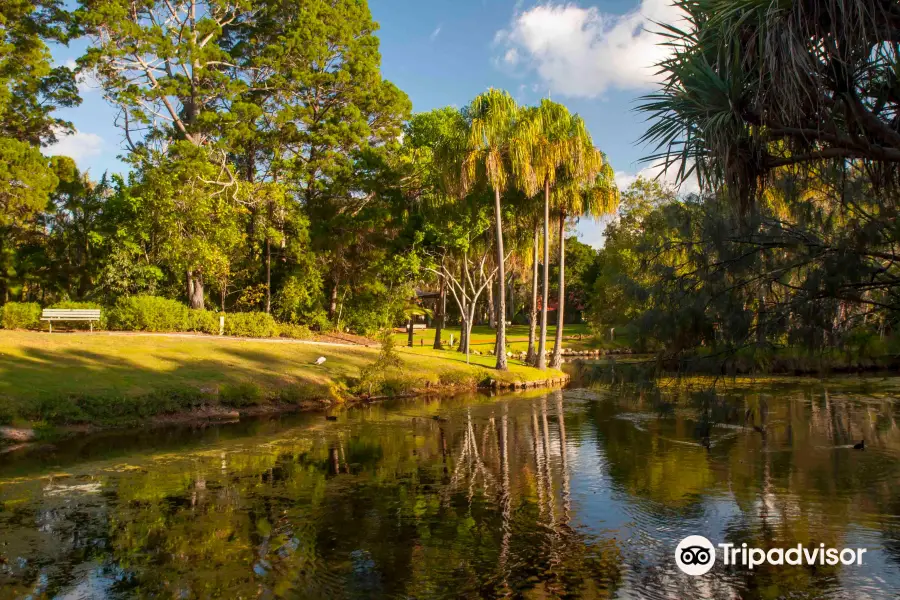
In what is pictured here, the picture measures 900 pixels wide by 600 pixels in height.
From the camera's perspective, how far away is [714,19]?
7.75m

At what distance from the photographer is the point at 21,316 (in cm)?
3108

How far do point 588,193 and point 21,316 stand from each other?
2756cm

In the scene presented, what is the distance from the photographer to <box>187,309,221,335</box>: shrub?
3422 centimetres

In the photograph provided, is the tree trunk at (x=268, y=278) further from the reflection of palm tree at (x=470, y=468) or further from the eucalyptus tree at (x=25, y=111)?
the reflection of palm tree at (x=470, y=468)

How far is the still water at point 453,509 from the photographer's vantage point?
8680 mm

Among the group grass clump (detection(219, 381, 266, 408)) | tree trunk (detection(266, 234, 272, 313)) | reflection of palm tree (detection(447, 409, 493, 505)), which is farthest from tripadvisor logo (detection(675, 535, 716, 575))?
tree trunk (detection(266, 234, 272, 313))

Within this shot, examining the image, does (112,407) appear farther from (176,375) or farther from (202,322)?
(202,322)

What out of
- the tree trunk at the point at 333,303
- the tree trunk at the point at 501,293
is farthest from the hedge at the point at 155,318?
the tree trunk at the point at 501,293

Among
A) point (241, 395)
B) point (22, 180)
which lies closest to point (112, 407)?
point (241, 395)

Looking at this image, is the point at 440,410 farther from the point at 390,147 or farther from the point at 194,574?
the point at 390,147

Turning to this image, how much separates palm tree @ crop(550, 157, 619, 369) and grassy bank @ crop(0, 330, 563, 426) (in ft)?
28.7

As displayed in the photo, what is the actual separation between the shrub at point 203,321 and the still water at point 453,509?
1463 centimetres

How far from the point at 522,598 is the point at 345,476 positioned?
7.15 meters

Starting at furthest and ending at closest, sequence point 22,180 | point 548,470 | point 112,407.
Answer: point 22,180
point 112,407
point 548,470
